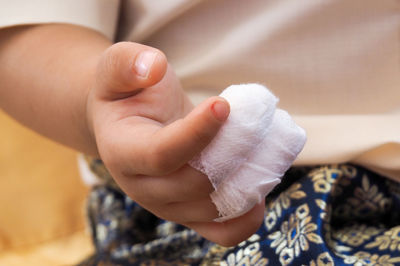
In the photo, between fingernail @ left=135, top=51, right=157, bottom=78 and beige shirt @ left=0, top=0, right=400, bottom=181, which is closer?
fingernail @ left=135, top=51, right=157, bottom=78

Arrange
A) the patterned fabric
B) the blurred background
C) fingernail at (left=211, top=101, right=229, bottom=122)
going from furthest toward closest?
the blurred background, the patterned fabric, fingernail at (left=211, top=101, right=229, bottom=122)

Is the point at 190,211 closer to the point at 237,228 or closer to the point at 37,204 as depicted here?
the point at 237,228

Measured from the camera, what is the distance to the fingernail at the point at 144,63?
35 centimetres

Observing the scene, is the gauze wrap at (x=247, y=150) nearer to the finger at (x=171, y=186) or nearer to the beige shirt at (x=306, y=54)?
the finger at (x=171, y=186)

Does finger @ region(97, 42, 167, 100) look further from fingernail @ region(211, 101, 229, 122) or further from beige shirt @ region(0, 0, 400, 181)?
beige shirt @ region(0, 0, 400, 181)

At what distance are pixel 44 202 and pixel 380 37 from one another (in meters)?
0.69

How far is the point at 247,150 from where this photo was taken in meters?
0.33

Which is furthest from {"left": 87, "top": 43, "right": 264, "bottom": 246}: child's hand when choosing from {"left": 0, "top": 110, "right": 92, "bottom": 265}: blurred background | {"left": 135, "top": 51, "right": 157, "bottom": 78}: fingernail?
{"left": 0, "top": 110, "right": 92, "bottom": 265}: blurred background

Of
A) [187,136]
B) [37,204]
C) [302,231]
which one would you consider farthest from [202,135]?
[37,204]

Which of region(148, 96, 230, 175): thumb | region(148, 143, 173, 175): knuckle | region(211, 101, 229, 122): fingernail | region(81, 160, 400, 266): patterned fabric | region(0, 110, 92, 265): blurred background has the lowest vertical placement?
region(0, 110, 92, 265): blurred background

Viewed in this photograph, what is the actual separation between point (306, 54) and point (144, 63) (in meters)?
0.24

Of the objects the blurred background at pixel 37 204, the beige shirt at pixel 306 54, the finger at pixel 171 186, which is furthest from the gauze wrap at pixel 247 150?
the blurred background at pixel 37 204

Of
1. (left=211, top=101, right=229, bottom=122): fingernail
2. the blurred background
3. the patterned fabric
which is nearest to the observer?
(left=211, top=101, right=229, bottom=122): fingernail

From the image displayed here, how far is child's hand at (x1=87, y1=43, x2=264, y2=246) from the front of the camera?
318 mm
